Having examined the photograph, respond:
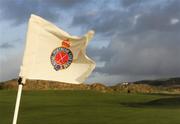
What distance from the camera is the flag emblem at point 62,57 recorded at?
23.5ft

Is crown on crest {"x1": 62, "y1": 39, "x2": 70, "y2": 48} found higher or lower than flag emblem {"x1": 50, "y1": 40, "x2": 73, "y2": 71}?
higher

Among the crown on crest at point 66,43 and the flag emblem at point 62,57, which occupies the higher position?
the crown on crest at point 66,43

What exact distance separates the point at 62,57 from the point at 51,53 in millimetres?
165

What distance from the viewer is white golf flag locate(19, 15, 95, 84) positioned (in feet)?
23.1

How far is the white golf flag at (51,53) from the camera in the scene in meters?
7.04

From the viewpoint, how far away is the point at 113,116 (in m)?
21.9

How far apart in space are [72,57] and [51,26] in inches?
20.8

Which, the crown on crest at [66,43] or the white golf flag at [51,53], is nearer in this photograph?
the white golf flag at [51,53]

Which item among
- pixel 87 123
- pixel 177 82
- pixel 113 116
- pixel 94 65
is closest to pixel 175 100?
pixel 113 116

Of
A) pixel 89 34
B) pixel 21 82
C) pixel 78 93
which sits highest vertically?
pixel 78 93

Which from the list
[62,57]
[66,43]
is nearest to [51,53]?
[62,57]

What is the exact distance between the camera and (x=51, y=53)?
282 inches

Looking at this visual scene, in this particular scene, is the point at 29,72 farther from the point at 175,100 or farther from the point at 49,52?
the point at 175,100

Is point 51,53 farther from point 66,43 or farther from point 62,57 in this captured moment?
point 66,43
